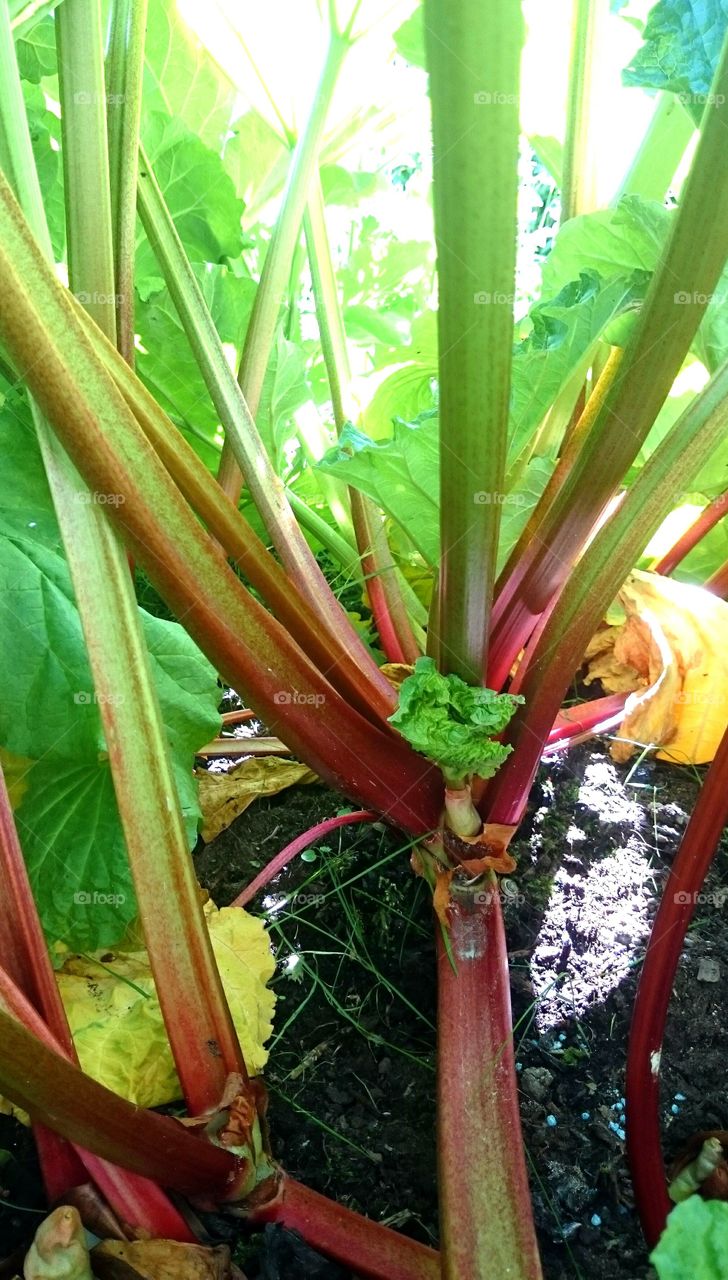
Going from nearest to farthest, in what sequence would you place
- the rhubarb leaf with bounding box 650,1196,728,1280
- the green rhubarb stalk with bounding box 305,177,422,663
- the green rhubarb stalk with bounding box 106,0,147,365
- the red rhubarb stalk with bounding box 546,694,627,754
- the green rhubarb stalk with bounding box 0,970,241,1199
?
1. the rhubarb leaf with bounding box 650,1196,728,1280
2. the green rhubarb stalk with bounding box 0,970,241,1199
3. the green rhubarb stalk with bounding box 106,0,147,365
4. the red rhubarb stalk with bounding box 546,694,627,754
5. the green rhubarb stalk with bounding box 305,177,422,663

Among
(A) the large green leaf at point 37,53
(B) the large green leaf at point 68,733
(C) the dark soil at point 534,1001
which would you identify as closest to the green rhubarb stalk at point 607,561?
(C) the dark soil at point 534,1001

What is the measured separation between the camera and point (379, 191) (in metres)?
1.97

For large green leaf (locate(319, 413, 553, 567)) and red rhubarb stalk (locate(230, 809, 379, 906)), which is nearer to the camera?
large green leaf (locate(319, 413, 553, 567))

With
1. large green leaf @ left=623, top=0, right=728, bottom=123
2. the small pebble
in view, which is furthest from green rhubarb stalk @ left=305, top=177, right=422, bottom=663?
large green leaf @ left=623, top=0, right=728, bottom=123

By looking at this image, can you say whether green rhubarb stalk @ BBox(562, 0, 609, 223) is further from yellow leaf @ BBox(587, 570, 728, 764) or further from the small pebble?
the small pebble

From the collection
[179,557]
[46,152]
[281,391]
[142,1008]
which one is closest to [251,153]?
[46,152]

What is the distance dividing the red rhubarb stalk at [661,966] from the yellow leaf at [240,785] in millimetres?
615

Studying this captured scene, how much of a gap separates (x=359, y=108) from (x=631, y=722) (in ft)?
3.72

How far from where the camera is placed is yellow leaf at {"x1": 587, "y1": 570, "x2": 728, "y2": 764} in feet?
4.63

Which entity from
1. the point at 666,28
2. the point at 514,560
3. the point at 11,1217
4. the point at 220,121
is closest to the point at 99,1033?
the point at 11,1217

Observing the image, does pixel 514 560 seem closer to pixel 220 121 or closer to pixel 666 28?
pixel 666 28

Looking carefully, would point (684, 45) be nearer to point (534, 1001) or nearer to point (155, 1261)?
point (534, 1001)

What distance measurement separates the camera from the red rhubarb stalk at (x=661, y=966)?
3.27 ft

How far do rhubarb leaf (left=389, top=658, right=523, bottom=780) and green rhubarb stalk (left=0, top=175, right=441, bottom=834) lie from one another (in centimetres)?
13
